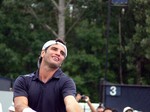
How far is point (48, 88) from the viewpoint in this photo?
4516 mm

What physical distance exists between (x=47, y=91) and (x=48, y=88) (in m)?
0.02

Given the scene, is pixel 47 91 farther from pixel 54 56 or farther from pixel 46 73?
pixel 54 56

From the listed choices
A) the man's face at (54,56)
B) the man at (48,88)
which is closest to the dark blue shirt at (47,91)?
the man at (48,88)

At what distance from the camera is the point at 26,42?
31172 mm

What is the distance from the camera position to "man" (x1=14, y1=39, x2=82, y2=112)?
4488 millimetres

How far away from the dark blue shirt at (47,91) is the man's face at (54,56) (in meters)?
0.11

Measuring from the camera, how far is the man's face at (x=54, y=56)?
14.7ft

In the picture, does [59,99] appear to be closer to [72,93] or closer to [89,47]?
[72,93]

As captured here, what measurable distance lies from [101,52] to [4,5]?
5175 millimetres

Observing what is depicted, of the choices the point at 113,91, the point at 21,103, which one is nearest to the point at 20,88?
the point at 21,103

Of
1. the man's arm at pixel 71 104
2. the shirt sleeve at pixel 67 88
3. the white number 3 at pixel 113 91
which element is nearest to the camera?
the man's arm at pixel 71 104

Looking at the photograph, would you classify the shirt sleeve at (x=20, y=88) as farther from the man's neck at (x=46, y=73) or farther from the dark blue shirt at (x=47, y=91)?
the man's neck at (x=46, y=73)

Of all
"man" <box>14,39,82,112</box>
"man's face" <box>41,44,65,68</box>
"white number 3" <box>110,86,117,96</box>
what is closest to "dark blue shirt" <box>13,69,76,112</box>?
"man" <box>14,39,82,112</box>

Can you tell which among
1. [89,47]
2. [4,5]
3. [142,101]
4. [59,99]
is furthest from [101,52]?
[59,99]
